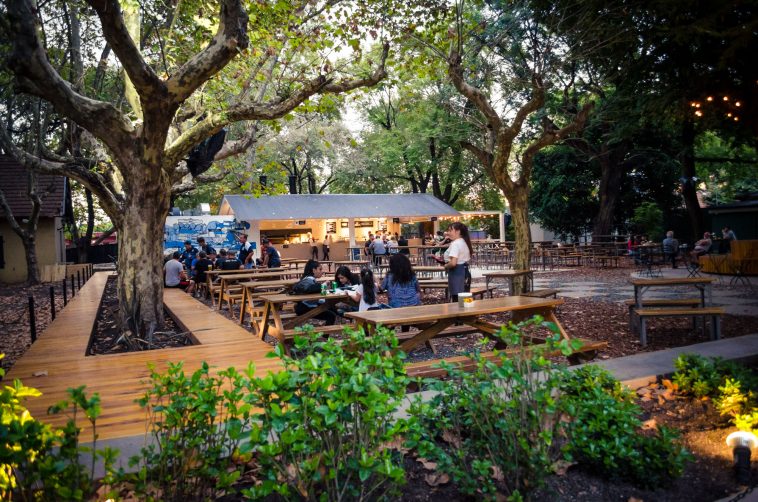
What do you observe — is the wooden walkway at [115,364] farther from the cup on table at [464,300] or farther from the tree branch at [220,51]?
the tree branch at [220,51]

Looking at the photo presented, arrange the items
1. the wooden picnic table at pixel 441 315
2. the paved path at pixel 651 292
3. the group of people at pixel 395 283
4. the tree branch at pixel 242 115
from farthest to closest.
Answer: the paved path at pixel 651 292 → the tree branch at pixel 242 115 → the group of people at pixel 395 283 → the wooden picnic table at pixel 441 315

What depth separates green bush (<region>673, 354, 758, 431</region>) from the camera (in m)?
3.99

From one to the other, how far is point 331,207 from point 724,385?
27327 millimetres

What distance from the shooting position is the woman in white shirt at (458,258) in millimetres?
8250

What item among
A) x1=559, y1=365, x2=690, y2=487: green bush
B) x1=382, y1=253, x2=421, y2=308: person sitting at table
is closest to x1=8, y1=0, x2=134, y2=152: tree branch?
x1=382, y1=253, x2=421, y2=308: person sitting at table

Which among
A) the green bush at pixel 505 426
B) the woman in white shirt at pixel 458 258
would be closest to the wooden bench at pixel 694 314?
the woman in white shirt at pixel 458 258

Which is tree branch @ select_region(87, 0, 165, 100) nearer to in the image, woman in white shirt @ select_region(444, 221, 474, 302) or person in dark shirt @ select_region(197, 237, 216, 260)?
woman in white shirt @ select_region(444, 221, 474, 302)

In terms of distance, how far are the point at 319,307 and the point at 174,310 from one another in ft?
10.7

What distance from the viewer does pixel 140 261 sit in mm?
7688

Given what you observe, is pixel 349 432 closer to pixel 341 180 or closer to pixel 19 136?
pixel 19 136

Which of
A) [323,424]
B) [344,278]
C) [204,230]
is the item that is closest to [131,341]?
[344,278]

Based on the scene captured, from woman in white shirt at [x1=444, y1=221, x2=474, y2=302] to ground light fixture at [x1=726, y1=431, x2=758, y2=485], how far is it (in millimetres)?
5015

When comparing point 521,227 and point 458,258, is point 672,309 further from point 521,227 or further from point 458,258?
point 521,227

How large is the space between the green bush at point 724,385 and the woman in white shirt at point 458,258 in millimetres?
3818
